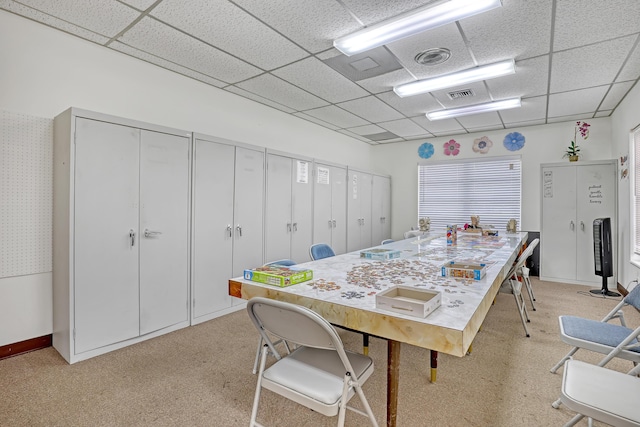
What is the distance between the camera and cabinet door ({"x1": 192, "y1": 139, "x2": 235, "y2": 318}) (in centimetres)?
325

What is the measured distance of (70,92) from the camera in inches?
107

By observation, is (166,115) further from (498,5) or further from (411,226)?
(411,226)

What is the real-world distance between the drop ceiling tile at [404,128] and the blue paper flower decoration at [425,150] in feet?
1.35

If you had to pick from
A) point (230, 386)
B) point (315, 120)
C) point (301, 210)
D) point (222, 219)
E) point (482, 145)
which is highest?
point (315, 120)

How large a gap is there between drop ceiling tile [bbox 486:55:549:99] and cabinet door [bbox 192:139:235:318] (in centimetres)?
318

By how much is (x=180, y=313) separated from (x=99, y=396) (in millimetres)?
1136

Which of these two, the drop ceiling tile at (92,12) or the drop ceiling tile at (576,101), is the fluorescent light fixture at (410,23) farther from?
the drop ceiling tile at (576,101)

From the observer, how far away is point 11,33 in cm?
242

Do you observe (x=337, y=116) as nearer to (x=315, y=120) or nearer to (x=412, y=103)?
(x=315, y=120)

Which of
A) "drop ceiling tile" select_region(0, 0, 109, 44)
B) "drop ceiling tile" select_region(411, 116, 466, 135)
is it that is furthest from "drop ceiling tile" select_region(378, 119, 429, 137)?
"drop ceiling tile" select_region(0, 0, 109, 44)

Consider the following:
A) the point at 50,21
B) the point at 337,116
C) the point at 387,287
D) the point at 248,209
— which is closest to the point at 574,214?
the point at 337,116

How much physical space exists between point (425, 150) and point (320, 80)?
142 inches

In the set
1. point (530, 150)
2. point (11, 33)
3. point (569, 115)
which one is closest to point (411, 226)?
point (530, 150)

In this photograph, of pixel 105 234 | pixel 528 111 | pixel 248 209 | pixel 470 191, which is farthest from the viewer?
pixel 470 191
